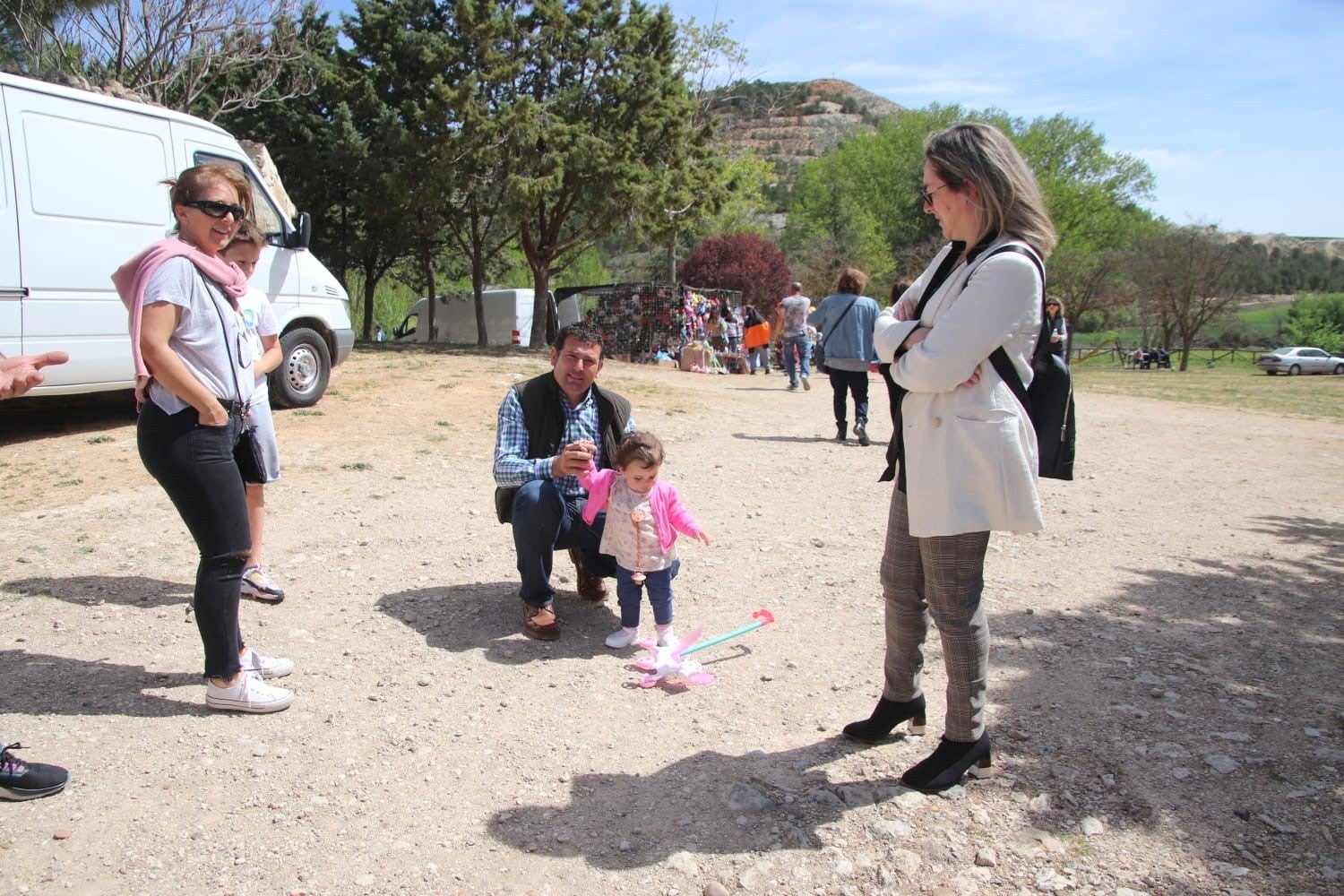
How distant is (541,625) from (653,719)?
2.77 ft

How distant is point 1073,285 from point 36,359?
45353 mm

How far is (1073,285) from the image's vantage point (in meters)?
42.8

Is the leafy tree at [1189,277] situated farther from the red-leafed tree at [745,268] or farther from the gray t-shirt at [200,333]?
the gray t-shirt at [200,333]

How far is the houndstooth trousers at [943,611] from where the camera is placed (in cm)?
262

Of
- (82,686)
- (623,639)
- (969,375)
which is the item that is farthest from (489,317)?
(969,375)

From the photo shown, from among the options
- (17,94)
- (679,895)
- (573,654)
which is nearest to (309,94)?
(17,94)

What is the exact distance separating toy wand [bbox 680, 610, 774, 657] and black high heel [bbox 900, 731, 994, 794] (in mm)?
1187

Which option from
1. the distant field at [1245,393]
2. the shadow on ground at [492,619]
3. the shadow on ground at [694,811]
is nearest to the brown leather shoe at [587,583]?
the shadow on ground at [492,619]

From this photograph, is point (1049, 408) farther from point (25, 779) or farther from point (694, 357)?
point (694, 357)

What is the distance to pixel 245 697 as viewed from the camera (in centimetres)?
322

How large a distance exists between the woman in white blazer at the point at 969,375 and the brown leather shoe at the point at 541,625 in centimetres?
182

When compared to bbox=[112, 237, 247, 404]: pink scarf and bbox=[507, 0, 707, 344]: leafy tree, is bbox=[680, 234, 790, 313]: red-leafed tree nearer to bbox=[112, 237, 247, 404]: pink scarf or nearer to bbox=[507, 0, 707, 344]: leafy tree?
bbox=[507, 0, 707, 344]: leafy tree

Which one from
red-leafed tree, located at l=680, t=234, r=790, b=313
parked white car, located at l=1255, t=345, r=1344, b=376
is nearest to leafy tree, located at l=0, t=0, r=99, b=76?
red-leafed tree, located at l=680, t=234, r=790, b=313

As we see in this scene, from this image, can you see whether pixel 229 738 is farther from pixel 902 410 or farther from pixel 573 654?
pixel 902 410
